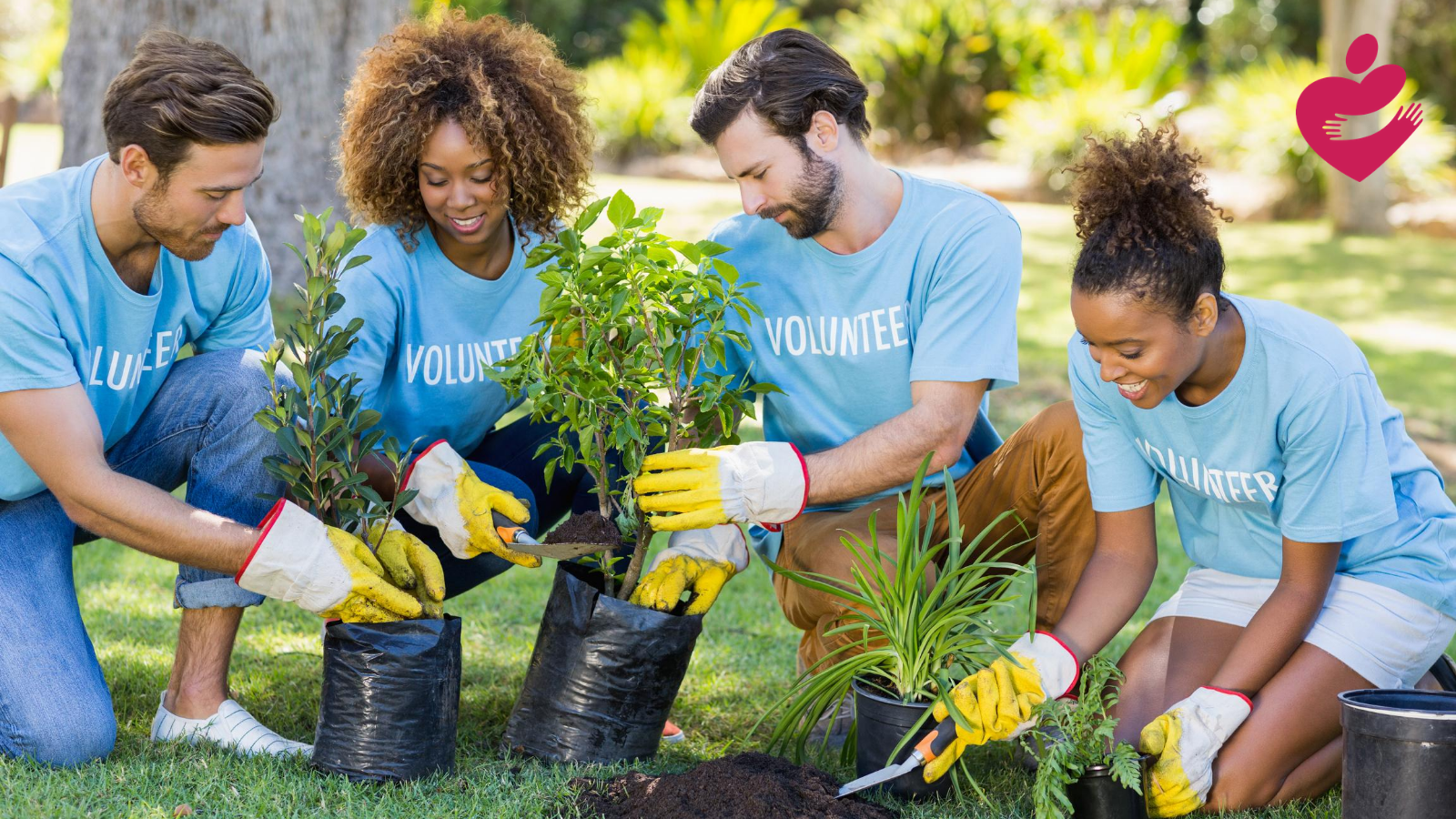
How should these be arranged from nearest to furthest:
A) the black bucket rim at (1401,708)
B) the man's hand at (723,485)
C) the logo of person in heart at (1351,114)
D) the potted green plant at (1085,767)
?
the black bucket rim at (1401,708), the potted green plant at (1085,767), the man's hand at (723,485), the logo of person in heart at (1351,114)

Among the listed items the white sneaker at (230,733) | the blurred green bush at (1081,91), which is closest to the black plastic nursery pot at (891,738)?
the white sneaker at (230,733)

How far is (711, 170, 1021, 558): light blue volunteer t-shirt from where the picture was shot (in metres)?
2.71

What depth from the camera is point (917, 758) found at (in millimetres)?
2273

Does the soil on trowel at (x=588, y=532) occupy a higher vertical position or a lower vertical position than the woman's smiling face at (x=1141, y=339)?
lower

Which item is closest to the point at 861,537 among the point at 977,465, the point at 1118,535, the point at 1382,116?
the point at 977,465

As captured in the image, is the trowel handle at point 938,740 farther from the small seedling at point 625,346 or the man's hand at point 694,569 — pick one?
the small seedling at point 625,346

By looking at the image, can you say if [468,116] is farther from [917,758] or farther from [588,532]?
[917,758]

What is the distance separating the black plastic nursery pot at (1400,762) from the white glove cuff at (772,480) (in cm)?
108

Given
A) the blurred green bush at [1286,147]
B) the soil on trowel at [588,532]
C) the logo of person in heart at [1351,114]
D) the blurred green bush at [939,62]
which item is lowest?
the soil on trowel at [588,532]

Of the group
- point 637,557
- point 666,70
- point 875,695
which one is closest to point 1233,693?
point 875,695

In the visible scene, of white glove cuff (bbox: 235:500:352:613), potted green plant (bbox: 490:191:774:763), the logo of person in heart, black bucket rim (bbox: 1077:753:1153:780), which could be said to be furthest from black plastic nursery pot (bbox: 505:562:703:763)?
the logo of person in heart

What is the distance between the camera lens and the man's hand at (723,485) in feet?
8.09

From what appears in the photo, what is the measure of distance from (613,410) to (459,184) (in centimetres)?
63

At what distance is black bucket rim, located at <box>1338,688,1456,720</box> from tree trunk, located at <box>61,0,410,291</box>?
4.58 m
